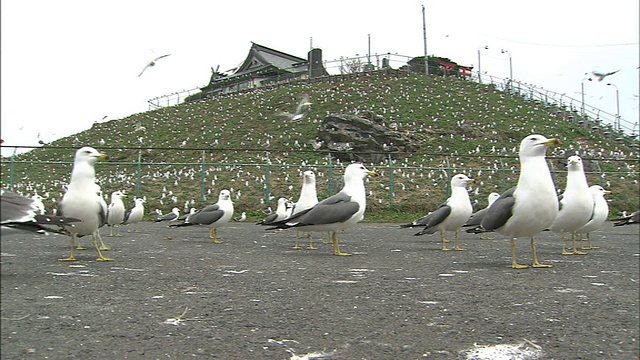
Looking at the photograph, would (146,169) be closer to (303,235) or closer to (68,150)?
(68,150)

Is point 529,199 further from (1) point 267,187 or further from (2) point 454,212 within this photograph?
(1) point 267,187

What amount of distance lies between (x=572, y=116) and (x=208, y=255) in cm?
448

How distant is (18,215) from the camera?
23.2 inches

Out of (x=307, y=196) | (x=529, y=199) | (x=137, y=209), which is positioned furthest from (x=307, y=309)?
(x=307, y=196)

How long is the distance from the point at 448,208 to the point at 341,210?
5.40ft

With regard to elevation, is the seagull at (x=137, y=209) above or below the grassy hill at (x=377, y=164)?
below

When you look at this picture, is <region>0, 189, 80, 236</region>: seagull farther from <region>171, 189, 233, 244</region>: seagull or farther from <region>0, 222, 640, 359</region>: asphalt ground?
<region>171, 189, 233, 244</region>: seagull

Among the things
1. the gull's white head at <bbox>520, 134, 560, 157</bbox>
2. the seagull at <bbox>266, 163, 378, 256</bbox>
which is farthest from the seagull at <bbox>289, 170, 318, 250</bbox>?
the gull's white head at <bbox>520, 134, 560, 157</bbox>

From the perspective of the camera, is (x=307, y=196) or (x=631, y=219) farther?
(x=307, y=196)

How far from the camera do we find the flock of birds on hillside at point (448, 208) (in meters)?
1.34

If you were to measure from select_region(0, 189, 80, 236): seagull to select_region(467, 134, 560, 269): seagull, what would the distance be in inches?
136

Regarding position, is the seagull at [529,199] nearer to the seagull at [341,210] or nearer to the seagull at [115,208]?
the seagull at [341,210]

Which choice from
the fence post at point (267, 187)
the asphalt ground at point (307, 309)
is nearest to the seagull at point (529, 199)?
the asphalt ground at point (307, 309)

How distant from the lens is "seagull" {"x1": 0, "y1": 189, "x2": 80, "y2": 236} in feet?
1.87
